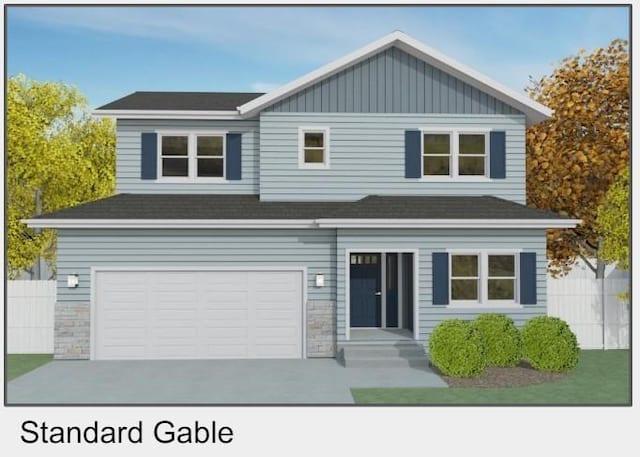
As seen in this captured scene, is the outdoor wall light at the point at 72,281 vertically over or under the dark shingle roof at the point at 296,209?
under

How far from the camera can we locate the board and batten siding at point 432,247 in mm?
16312

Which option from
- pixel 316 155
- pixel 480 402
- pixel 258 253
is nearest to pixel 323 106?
pixel 316 155

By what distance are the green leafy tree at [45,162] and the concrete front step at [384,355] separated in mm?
14135

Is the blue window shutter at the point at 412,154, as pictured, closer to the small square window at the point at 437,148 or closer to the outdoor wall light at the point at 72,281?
the small square window at the point at 437,148

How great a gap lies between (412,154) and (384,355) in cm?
525

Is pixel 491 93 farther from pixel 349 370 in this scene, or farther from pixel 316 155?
pixel 349 370

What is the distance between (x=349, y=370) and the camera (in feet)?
50.5

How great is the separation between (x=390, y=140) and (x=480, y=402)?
7.73 m

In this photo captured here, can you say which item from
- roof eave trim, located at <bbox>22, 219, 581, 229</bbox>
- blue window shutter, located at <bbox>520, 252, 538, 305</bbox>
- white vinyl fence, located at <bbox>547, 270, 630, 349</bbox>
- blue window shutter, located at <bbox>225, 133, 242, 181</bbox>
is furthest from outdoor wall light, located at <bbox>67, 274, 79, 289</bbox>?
white vinyl fence, located at <bbox>547, 270, 630, 349</bbox>

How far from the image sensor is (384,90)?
1798 centimetres

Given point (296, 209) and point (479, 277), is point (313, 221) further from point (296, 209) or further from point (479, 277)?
point (479, 277)

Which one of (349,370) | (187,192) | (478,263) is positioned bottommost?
(349,370)

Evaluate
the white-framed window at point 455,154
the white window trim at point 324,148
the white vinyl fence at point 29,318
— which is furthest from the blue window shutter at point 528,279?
the white vinyl fence at point 29,318

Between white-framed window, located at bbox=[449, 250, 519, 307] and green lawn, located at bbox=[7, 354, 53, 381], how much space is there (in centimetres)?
978
